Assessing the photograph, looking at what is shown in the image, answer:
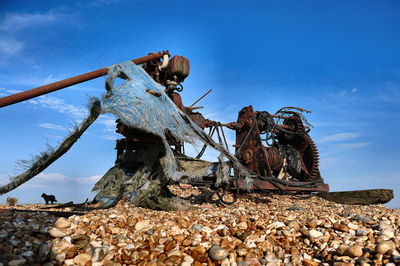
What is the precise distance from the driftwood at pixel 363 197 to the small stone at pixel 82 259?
8.09m

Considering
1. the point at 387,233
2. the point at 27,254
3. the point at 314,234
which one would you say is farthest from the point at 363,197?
the point at 27,254

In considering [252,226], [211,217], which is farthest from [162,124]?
[252,226]

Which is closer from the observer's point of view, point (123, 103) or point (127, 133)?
point (123, 103)

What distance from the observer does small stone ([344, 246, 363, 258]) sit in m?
2.54

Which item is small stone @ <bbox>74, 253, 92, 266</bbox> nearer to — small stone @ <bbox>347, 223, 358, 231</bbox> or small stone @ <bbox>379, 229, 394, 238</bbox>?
small stone @ <bbox>347, 223, 358, 231</bbox>

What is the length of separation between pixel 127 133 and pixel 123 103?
0.82 meters

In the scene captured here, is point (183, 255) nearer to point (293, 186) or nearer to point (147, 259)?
point (147, 259)

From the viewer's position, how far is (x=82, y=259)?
254cm

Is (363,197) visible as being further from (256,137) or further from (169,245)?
(169,245)

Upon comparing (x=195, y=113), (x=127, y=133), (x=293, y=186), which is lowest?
(x=293, y=186)

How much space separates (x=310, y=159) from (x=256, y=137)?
270cm

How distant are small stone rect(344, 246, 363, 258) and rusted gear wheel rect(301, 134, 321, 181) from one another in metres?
7.52

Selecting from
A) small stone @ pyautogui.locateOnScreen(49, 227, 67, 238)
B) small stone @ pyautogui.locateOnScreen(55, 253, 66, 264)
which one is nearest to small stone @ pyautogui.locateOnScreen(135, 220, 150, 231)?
small stone @ pyautogui.locateOnScreen(49, 227, 67, 238)

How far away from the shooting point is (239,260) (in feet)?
8.49
